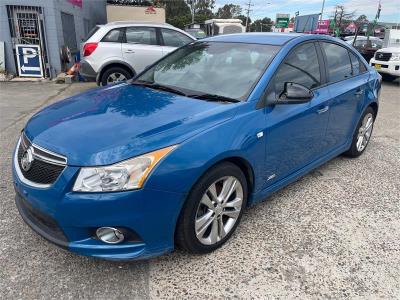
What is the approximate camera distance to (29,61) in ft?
38.0

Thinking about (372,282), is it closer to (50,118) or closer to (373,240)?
(373,240)

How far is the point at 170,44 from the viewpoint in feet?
29.9

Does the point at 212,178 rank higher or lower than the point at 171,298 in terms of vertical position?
higher

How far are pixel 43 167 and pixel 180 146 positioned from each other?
90 cm

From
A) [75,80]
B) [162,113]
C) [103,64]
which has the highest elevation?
[162,113]

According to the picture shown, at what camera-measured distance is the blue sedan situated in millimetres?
2277

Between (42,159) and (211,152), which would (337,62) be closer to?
(211,152)

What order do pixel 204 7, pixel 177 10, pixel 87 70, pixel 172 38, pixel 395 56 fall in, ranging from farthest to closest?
pixel 204 7 → pixel 177 10 → pixel 395 56 → pixel 172 38 → pixel 87 70

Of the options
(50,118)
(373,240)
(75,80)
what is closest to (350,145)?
(373,240)

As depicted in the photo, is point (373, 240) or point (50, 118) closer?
point (50, 118)

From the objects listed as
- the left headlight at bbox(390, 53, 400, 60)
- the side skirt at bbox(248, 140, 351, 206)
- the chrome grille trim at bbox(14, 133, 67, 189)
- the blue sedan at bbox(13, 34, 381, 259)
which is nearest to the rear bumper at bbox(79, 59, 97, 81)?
the blue sedan at bbox(13, 34, 381, 259)

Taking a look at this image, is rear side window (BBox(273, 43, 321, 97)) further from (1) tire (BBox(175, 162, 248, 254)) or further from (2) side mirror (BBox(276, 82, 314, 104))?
(1) tire (BBox(175, 162, 248, 254))

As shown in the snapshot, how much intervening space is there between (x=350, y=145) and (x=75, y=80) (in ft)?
30.5

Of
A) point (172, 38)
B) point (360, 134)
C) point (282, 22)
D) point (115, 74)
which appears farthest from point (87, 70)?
point (282, 22)
